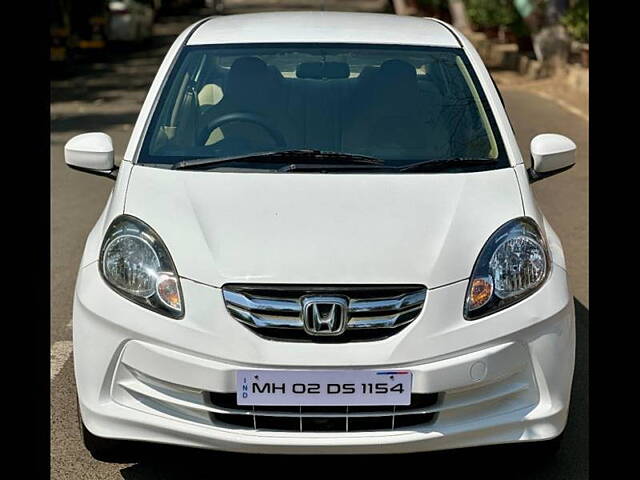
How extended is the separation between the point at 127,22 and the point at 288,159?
2455cm

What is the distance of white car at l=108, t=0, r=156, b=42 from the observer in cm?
2819

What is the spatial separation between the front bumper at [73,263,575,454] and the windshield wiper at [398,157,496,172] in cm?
78

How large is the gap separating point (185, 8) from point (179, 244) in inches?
1793

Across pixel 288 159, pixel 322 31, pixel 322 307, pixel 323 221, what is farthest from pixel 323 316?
pixel 322 31

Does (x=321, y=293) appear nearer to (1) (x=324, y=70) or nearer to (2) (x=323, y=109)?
(2) (x=323, y=109)

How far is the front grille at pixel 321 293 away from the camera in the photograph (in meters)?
3.67

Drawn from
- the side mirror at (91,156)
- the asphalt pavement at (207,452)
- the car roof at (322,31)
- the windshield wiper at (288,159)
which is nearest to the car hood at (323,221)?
the windshield wiper at (288,159)

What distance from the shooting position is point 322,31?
520 cm

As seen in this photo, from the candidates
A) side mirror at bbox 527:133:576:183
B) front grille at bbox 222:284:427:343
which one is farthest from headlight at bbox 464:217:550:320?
side mirror at bbox 527:133:576:183

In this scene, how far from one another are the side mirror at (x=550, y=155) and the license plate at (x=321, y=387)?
1.37 metres
